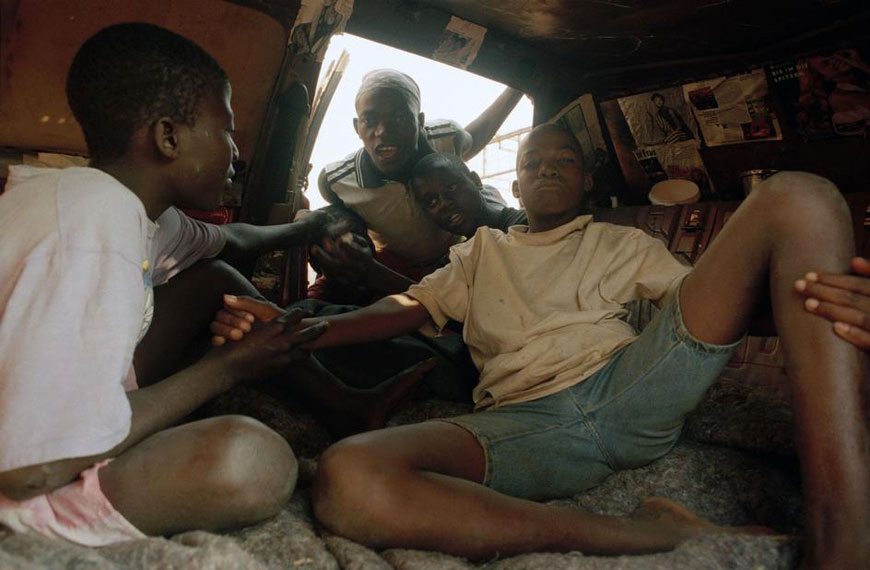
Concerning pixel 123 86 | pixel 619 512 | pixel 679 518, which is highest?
pixel 123 86

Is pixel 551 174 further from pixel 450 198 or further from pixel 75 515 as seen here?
pixel 75 515

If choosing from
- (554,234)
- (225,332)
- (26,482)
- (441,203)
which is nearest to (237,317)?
(225,332)

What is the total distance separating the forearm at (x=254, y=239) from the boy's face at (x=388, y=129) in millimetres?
588

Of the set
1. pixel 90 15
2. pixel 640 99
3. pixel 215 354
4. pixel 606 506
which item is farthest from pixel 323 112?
pixel 606 506

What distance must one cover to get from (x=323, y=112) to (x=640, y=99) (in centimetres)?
117

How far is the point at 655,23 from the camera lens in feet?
6.48

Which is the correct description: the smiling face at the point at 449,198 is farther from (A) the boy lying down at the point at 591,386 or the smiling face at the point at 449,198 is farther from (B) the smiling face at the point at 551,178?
(A) the boy lying down at the point at 591,386

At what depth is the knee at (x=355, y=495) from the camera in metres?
0.98

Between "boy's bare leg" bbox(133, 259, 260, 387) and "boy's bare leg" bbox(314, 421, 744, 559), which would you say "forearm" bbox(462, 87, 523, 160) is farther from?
"boy's bare leg" bbox(314, 421, 744, 559)

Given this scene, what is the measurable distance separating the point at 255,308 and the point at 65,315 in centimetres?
52

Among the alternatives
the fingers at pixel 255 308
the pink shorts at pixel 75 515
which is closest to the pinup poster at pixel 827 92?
the fingers at pixel 255 308

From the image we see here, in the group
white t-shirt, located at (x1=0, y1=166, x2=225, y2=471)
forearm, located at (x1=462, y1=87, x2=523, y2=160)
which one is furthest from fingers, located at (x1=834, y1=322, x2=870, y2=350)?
forearm, located at (x1=462, y1=87, x2=523, y2=160)

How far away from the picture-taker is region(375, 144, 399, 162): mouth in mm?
2459

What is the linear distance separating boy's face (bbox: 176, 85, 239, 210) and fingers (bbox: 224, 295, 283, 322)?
0.21 meters
